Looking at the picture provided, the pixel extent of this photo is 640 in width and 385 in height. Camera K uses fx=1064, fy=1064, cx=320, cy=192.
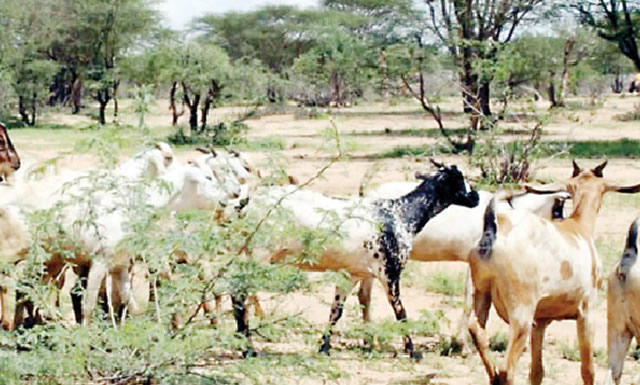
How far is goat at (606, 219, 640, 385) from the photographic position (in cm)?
594

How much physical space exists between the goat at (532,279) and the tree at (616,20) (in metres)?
23.6

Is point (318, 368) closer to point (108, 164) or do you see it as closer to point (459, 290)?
point (108, 164)

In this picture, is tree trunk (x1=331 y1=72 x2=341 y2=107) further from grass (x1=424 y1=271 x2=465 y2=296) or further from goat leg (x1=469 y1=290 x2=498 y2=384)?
goat leg (x1=469 y1=290 x2=498 y2=384)

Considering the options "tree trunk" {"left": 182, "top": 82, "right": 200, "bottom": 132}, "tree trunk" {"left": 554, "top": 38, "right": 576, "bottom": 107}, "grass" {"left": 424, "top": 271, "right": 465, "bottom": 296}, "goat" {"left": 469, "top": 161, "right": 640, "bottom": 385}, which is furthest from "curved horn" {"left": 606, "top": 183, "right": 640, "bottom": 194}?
"tree trunk" {"left": 182, "top": 82, "right": 200, "bottom": 132}

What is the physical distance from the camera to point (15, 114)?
139 ft

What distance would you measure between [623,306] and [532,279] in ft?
1.89

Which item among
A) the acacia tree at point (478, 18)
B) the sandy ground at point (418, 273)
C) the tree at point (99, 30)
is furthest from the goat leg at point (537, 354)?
the tree at point (99, 30)

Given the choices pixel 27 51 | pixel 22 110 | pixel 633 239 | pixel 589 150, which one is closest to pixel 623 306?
pixel 633 239

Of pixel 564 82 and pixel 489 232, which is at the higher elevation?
pixel 564 82

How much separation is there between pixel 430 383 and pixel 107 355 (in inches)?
120

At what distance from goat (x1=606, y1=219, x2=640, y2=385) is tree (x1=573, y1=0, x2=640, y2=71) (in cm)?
2445

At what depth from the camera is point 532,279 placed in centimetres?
636

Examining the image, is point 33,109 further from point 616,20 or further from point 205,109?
point 616,20

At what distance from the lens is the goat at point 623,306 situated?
5.94 meters
